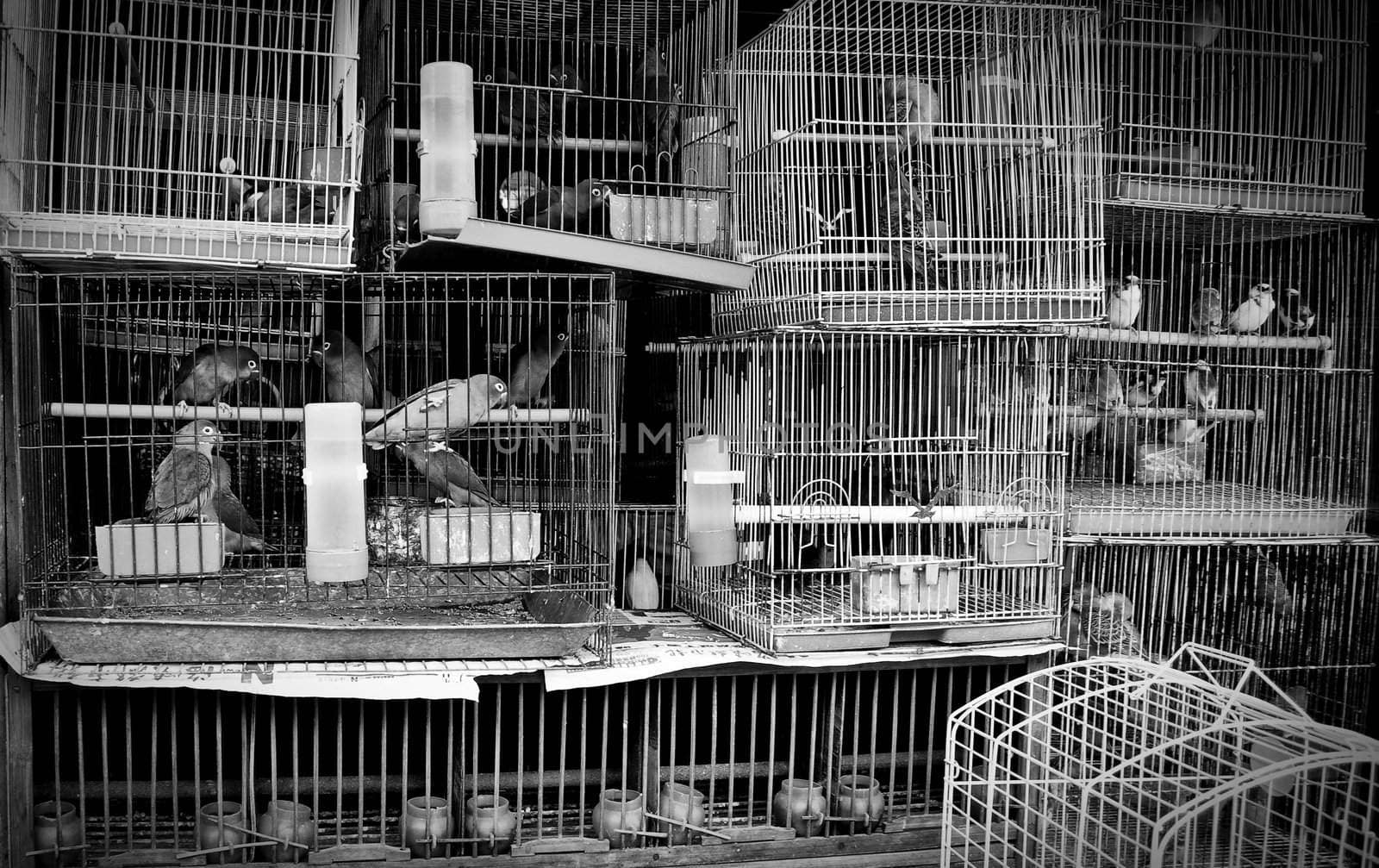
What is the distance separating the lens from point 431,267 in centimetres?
444

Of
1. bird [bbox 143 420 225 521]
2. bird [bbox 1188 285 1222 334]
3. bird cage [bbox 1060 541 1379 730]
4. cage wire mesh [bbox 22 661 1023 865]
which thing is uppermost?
bird [bbox 1188 285 1222 334]

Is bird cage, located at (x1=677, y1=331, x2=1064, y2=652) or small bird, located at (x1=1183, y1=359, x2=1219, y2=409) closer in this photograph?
bird cage, located at (x1=677, y1=331, x2=1064, y2=652)

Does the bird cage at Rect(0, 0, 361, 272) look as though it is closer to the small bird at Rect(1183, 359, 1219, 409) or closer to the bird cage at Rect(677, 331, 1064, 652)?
the bird cage at Rect(677, 331, 1064, 652)

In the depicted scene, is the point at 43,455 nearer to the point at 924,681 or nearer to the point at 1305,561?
the point at 924,681

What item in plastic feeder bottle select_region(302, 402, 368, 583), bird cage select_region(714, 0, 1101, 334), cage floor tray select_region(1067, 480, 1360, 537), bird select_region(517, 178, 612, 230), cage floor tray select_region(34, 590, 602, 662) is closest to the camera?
plastic feeder bottle select_region(302, 402, 368, 583)

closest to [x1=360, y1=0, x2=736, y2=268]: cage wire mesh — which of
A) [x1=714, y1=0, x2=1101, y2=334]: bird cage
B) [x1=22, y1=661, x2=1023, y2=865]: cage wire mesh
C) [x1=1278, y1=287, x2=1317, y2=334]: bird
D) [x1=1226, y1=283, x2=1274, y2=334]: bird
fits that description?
[x1=714, y1=0, x2=1101, y2=334]: bird cage

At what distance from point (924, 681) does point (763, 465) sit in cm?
163

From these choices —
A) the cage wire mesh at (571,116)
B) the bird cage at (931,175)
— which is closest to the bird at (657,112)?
the cage wire mesh at (571,116)

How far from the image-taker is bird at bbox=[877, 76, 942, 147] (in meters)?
4.58

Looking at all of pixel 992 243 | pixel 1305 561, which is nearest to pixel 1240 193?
pixel 992 243

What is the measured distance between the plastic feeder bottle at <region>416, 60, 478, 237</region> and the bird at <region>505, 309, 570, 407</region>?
0.79 m

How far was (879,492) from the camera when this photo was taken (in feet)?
15.3

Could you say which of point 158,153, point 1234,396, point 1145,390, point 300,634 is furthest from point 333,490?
point 1234,396

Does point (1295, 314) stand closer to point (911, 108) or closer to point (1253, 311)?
point (1253, 311)
